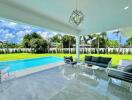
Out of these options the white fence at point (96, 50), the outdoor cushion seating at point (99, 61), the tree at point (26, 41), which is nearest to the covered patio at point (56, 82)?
the outdoor cushion seating at point (99, 61)

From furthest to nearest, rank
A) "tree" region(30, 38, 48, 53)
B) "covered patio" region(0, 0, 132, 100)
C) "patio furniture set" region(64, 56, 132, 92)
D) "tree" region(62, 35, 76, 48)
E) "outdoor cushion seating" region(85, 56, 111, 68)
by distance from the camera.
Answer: "tree" region(62, 35, 76, 48) < "tree" region(30, 38, 48, 53) < "outdoor cushion seating" region(85, 56, 111, 68) < "patio furniture set" region(64, 56, 132, 92) < "covered patio" region(0, 0, 132, 100)

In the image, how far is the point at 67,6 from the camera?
421cm

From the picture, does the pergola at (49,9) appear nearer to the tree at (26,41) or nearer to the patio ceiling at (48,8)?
the patio ceiling at (48,8)

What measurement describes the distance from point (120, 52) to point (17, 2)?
22.5 feet

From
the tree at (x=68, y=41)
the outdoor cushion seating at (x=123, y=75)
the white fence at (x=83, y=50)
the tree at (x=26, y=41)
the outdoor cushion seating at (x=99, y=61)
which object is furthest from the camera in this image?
the tree at (x=68, y=41)

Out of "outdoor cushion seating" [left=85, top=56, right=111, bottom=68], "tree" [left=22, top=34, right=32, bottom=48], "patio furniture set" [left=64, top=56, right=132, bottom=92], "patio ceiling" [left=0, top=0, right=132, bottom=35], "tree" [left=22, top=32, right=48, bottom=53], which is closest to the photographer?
"patio furniture set" [left=64, top=56, right=132, bottom=92]

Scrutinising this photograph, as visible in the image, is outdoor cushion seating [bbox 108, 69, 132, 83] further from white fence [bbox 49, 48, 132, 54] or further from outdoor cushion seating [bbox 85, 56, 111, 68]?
white fence [bbox 49, 48, 132, 54]

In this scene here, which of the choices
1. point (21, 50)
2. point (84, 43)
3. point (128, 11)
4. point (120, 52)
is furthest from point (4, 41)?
point (120, 52)

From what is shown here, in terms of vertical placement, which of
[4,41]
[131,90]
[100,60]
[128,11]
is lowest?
[131,90]

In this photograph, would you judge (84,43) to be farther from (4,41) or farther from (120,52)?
(4,41)

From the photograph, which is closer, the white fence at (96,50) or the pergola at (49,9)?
the pergola at (49,9)

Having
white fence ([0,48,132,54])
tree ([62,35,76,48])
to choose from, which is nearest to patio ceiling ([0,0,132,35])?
white fence ([0,48,132,54])

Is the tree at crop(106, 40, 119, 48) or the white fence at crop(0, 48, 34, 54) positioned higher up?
the tree at crop(106, 40, 119, 48)

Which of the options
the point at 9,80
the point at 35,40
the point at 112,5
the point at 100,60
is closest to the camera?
the point at 112,5
